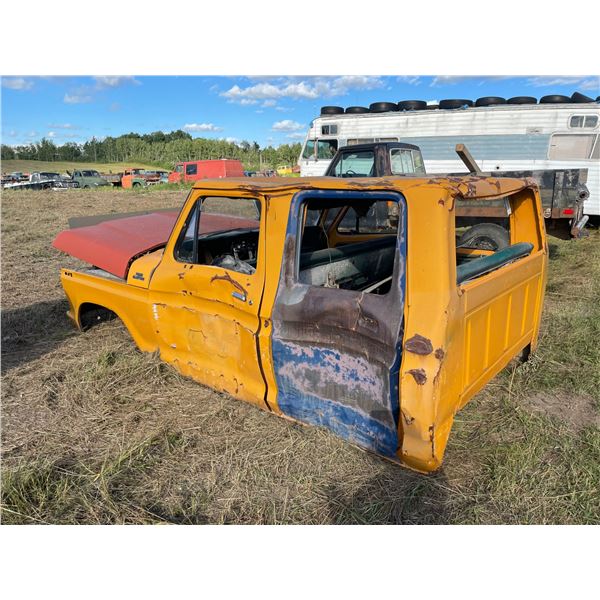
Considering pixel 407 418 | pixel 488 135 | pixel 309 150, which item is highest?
pixel 488 135

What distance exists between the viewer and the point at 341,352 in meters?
2.33

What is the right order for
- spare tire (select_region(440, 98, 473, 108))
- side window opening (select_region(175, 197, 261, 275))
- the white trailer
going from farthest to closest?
spare tire (select_region(440, 98, 473, 108)) < the white trailer < side window opening (select_region(175, 197, 261, 275))

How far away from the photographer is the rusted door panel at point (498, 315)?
2266mm

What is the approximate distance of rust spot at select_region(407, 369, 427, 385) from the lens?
77.8 inches

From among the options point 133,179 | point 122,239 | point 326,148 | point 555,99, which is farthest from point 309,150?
point 133,179

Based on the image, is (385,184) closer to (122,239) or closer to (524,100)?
(122,239)

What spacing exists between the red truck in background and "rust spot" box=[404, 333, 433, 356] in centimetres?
2658

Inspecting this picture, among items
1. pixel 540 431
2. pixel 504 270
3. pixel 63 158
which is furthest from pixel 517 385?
pixel 63 158

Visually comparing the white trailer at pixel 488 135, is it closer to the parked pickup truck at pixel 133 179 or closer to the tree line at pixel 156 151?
the parked pickup truck at pixel 133 179

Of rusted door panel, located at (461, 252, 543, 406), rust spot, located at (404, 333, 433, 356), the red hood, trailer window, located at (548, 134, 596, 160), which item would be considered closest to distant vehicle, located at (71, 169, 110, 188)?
trailer window, located at (548, 134, 596, 160)

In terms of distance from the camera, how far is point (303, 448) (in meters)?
2.59

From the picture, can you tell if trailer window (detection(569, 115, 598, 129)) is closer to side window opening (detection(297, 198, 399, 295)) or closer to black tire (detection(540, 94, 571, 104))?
black tire (detection(540, 94, 571, 104))

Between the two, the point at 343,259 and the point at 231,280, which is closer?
the point at 231,280

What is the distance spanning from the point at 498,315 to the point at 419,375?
880 mm
